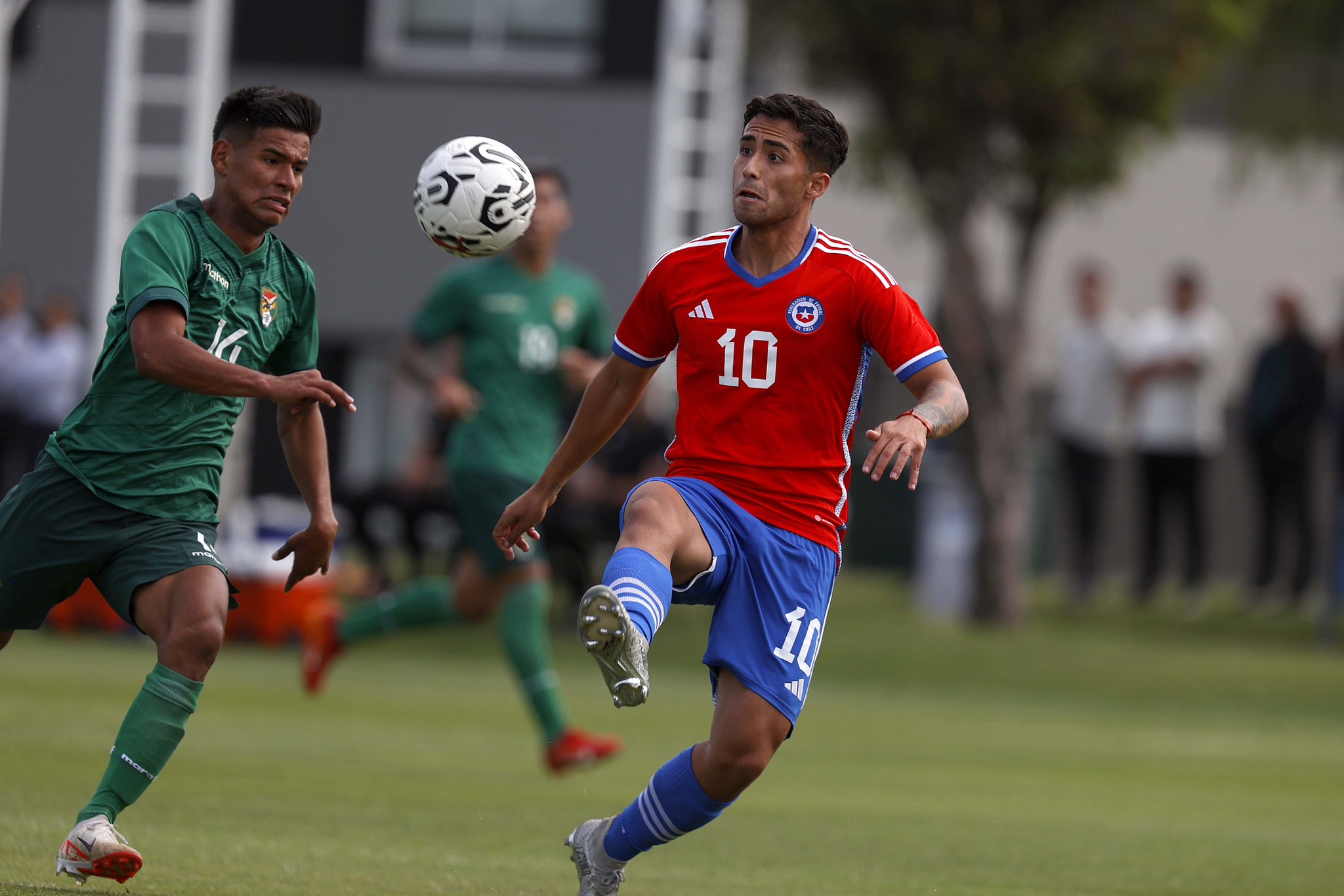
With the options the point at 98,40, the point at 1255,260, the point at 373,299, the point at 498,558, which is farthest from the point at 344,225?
the point at 498,558

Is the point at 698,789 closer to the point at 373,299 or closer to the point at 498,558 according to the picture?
the point at 498,558

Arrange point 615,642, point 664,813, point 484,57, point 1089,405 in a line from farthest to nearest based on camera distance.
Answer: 1. point 484,57
2. point 1089,405
3. point 664,813
4. point 615,642

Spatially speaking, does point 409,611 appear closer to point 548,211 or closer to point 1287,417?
point 548,211

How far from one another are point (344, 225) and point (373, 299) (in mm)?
1064

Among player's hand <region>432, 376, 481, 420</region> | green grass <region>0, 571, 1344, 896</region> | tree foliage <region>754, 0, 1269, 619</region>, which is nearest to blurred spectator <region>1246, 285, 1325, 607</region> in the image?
green grass <region>0, 571, 1344, 896</region>

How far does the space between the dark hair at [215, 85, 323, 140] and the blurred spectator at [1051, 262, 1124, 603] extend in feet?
44.6

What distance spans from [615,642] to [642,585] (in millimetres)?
305

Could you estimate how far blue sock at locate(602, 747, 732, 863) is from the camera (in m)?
5.68

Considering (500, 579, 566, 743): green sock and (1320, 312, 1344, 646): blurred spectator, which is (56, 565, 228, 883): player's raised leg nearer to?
(500, 579, 566, 743): green sock

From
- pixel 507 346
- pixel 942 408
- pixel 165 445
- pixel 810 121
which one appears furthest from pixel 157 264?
pixel 507 346

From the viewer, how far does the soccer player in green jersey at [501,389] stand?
10219 mm

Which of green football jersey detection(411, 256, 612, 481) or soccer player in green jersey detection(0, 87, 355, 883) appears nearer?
soccer player in green jersey detection(0, 87, 355, 883)

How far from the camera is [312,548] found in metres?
6.28

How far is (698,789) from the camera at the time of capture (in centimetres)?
568
